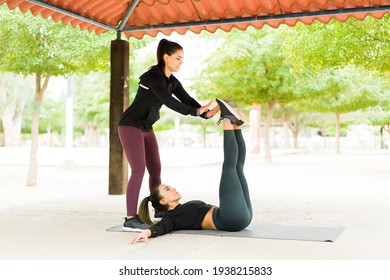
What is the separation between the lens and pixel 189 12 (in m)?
9.70

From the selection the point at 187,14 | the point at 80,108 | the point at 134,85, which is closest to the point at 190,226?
the point at 187,14

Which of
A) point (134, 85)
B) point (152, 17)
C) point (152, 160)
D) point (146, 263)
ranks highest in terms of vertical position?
point (134, 85)

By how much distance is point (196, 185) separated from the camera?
1359 centimetres

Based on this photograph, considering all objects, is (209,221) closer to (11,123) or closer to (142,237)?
(142,237)

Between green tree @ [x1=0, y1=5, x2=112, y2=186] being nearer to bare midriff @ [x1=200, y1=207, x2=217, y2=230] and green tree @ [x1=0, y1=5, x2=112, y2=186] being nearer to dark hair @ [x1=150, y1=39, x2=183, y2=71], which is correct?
dark hair @ [x1=150, y1=39, x2=183, y2=71]

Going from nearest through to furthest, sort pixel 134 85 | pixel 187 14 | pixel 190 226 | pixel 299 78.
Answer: pixel 190 226, pixel 187 14, pixel 299 78, pixel 134 85

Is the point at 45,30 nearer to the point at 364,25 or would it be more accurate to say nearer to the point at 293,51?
the point at 293,51

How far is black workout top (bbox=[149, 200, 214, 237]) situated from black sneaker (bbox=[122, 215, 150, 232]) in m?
0.36

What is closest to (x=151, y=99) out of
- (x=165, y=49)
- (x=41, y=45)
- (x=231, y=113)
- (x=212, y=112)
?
(x=165, y=49)

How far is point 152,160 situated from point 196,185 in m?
6.69

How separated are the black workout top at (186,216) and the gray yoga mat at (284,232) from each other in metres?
0.08

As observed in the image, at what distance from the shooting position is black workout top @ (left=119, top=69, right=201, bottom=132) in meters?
6.12

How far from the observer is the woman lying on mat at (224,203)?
5.74m

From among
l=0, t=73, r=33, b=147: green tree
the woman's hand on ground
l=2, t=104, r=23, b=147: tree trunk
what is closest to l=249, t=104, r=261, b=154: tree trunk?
l=0, t=73, r=33, b=147: green tree
